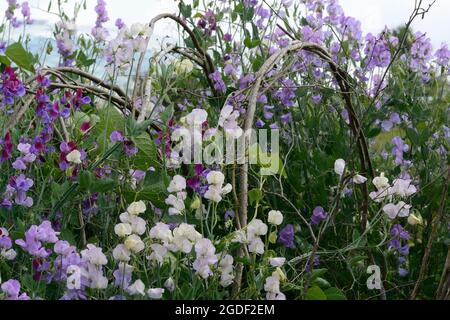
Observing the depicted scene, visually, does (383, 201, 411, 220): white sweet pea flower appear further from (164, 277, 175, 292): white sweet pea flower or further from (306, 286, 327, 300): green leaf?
(164, 277, 175, 292): white sweet pea flower

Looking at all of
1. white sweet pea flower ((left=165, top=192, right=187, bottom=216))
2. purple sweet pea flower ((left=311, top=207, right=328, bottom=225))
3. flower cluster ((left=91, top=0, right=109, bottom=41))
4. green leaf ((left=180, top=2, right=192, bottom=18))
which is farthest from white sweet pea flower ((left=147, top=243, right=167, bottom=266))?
flower cluster ((left=91, top=0, right=109, bottom=41))

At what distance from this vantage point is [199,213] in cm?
182

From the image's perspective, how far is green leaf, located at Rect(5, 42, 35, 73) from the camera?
223cm

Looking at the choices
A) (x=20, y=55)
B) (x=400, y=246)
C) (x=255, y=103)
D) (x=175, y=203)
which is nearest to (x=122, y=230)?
(x=175, y=203)

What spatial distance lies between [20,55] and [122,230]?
833mm

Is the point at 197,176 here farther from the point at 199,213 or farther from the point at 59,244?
the point at 59,244

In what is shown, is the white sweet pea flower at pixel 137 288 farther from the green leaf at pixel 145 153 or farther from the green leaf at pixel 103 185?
the green leaf at pixel 145 153

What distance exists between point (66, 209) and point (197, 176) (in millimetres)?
335

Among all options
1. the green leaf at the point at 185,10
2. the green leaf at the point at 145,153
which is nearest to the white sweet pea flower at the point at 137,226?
the green leaf at the point at 145,153

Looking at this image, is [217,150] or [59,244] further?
[217,150]

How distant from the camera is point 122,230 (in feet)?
5.26

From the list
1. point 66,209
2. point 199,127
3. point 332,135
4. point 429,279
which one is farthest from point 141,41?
point 429,279

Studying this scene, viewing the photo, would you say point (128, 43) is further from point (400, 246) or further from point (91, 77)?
point (400, 246)

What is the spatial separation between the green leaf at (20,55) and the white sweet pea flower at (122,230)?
2.51 feet
